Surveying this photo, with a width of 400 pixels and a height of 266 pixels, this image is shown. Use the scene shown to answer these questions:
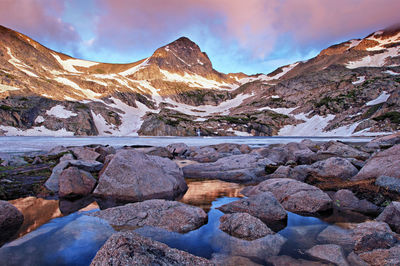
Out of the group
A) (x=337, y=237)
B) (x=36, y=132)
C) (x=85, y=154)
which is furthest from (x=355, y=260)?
(x=36, y=132)

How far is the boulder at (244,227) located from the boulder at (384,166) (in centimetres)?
912

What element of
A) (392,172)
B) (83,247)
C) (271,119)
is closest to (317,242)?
(83,247)

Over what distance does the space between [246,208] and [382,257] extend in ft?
15.0

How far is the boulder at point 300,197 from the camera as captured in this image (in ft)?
31.9

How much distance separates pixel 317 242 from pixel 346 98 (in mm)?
169122

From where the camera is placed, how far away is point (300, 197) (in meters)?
10.2

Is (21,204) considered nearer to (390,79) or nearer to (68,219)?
(68,219)

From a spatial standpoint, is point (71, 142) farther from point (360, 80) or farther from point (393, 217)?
point (360, 80)

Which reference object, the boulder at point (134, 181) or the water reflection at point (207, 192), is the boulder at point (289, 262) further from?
the boulder at point (134, 181)

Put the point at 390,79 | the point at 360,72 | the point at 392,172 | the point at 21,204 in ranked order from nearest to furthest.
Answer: the point at 21,204 → the point at 392,172 → the point at 390,79 → the point at 360,72

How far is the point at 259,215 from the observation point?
892 centimetres

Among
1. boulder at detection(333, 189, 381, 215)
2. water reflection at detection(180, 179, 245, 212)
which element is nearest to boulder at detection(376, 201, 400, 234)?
boulder at detection(333, 189, 381, 215)

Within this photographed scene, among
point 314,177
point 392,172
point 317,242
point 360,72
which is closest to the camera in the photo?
point 317,242

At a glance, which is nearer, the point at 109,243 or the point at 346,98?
the point at 109,243
